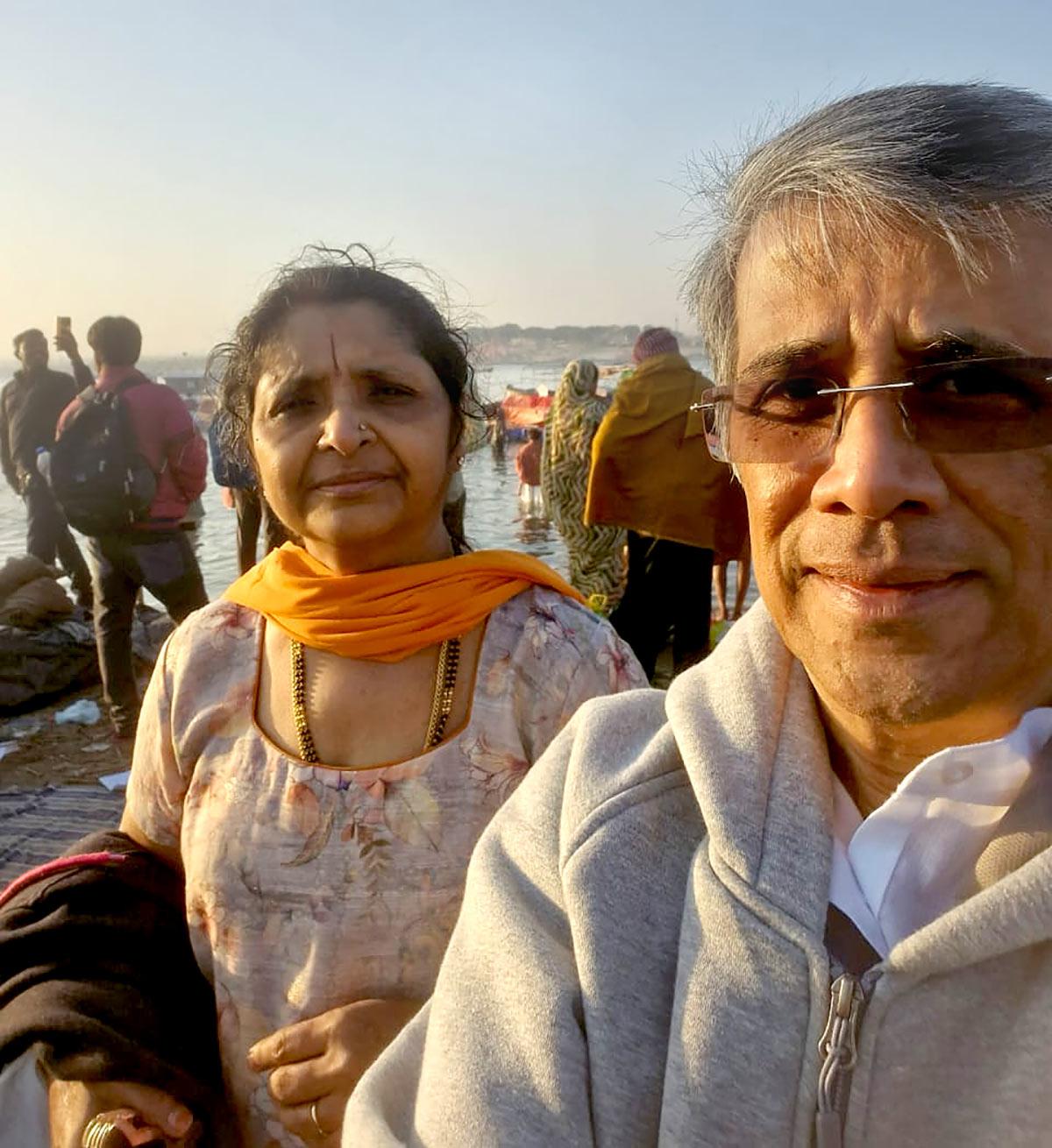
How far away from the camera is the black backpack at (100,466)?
5152 millimetres

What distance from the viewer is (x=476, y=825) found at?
5.18ft

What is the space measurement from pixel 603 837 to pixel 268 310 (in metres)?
1.27

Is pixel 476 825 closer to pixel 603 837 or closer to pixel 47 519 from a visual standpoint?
pixel 603 837

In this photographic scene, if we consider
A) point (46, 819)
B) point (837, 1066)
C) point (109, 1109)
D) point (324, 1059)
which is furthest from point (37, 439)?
point (837, 1066)

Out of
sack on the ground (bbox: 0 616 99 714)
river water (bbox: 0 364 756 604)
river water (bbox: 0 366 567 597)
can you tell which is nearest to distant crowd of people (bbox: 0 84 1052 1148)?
sack on the ground (bbox: 0 616 99 714)

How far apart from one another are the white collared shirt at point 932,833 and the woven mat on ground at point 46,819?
3960mm

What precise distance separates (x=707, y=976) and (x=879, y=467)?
1.83 ft

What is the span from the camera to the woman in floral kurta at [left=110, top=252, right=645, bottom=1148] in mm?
1557

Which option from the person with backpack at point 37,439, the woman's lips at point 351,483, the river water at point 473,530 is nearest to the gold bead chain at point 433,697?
the woman's lips at point 351,483

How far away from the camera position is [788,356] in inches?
40.2

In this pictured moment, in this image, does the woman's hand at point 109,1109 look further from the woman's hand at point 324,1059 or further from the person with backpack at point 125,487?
the person with backpack at point 125,487

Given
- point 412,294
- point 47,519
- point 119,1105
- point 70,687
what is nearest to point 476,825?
point 119,1105

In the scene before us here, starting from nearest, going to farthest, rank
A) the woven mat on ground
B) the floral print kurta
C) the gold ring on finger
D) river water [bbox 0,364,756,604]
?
the gold ring on finger, the floral print kurta, the woven mat on ground, river water [bbox 0,364,756,604]

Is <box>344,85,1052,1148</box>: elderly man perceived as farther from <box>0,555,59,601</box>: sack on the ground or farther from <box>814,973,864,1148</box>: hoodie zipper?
<box>0,555,59,601</box>: sack on the ground
